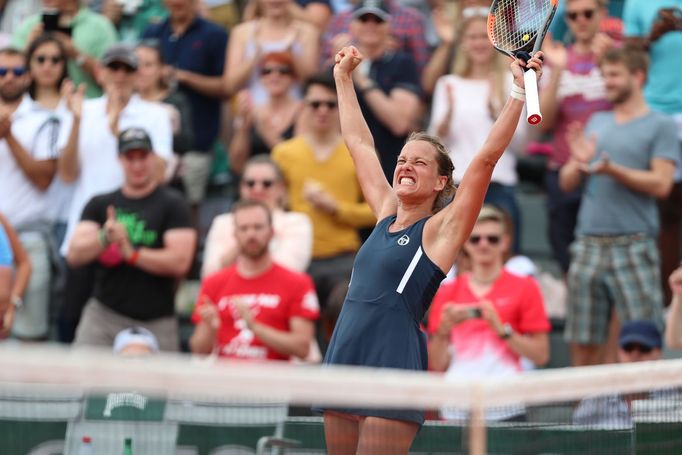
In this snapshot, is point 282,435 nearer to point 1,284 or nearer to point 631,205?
point 1,284

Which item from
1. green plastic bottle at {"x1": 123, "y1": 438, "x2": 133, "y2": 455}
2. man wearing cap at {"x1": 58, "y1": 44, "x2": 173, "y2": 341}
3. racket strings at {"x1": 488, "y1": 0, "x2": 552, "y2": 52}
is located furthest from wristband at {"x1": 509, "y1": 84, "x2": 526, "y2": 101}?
man wearing cap at {"x1": 58, "y1": 44, "x2": 173, "y2": 341}

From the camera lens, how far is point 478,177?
6074 millimetres

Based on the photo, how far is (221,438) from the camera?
5.94 meters

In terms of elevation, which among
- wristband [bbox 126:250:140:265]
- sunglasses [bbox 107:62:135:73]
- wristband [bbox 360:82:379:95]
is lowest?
wristband [bbox 126:250:140:265]

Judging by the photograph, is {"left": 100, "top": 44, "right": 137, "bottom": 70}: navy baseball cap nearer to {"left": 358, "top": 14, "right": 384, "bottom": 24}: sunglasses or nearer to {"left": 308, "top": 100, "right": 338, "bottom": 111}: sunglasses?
{"left": 308, "top": 100, "right": 338, "bottom": 111}: sunglasses

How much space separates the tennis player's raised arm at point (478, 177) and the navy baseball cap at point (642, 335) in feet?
10.3

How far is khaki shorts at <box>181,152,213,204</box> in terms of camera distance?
11.6 metres

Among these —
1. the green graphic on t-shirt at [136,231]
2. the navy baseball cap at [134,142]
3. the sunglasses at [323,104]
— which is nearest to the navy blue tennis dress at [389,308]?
the green graphic on t-shirt at [136,231]

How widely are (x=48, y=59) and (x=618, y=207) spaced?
4671 millimetres

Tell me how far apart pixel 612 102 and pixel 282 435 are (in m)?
5.18

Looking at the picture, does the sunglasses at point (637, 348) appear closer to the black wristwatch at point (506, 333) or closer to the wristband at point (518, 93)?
the black wristwatch at point (506, 333)

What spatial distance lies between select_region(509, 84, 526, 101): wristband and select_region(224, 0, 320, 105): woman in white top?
18.7 feet

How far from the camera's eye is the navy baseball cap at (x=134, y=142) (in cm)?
999

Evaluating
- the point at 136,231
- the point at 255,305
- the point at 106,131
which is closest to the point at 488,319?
the point at 255,305
